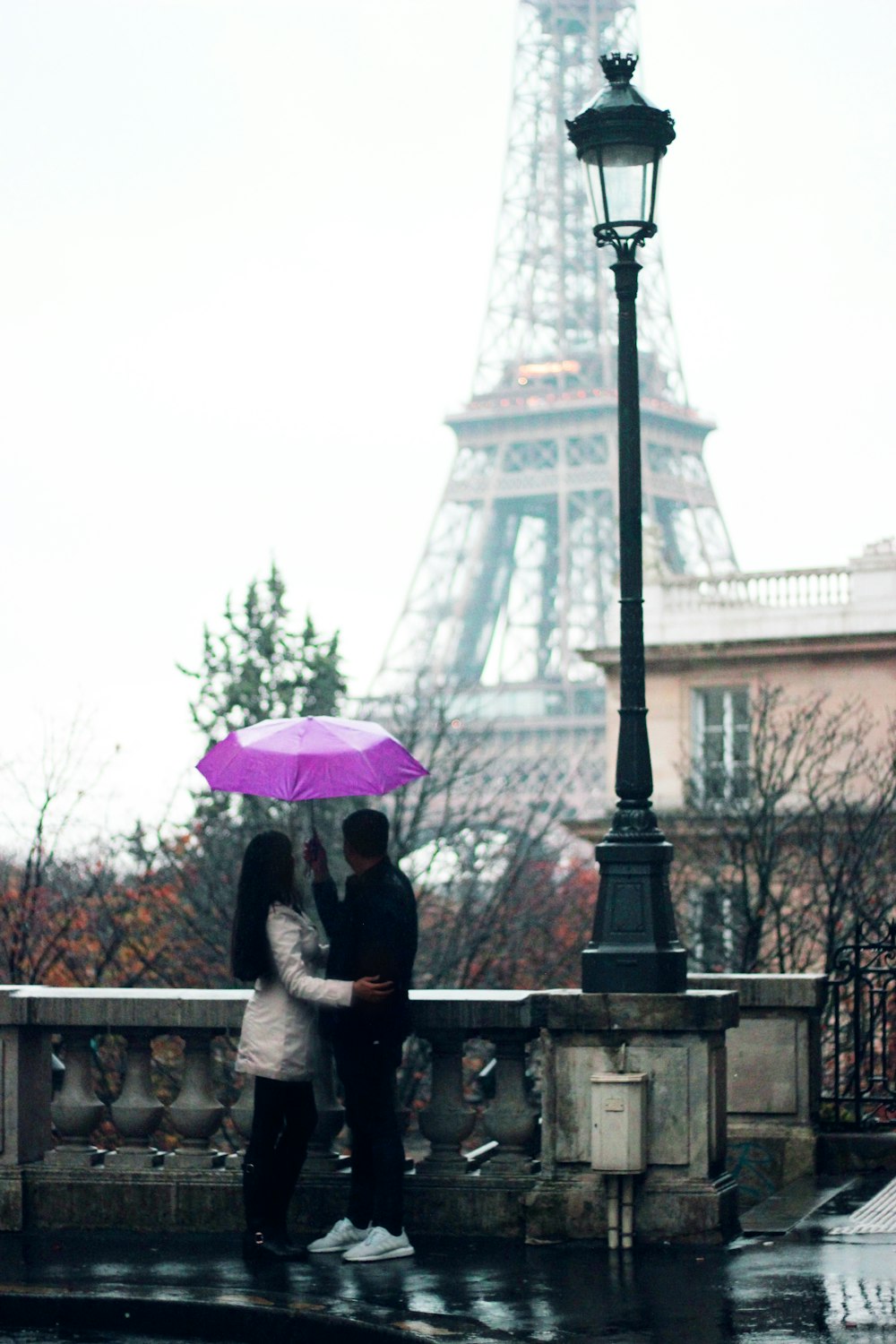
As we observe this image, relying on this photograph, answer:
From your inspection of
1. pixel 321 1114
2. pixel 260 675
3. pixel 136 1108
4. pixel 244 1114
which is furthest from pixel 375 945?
pixel 260 675

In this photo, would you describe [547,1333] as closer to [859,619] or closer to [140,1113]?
[140,1113]

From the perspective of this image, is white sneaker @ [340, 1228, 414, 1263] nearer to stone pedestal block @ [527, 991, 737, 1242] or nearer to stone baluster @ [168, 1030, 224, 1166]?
stone pedestal block @ [527, 991, 737, 1242]

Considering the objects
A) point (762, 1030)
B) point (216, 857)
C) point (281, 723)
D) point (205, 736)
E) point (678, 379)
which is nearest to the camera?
point (281, 723)

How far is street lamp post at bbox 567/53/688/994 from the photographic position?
10125 mm

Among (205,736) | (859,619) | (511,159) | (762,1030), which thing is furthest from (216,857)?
(511,159)

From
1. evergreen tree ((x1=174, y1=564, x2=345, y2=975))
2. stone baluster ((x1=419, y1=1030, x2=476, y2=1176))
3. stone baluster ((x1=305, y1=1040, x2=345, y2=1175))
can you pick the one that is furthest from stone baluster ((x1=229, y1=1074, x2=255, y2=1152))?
evergreen tree ((x1=174, y1=564, x2=345, y2=975))

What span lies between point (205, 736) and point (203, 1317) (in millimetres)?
30290

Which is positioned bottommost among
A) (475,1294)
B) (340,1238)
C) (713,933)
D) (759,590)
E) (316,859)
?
(475,1294)

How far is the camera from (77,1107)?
10.8m

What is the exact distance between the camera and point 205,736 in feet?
127

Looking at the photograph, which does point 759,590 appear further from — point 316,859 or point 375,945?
point 375,945

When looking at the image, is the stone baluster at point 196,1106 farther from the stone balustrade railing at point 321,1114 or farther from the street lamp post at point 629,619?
the street lamp post at point 629,619

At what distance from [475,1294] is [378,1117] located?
112 cm

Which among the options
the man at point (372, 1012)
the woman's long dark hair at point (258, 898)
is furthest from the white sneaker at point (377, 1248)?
the woman's long dark hair at point (258, 898)
